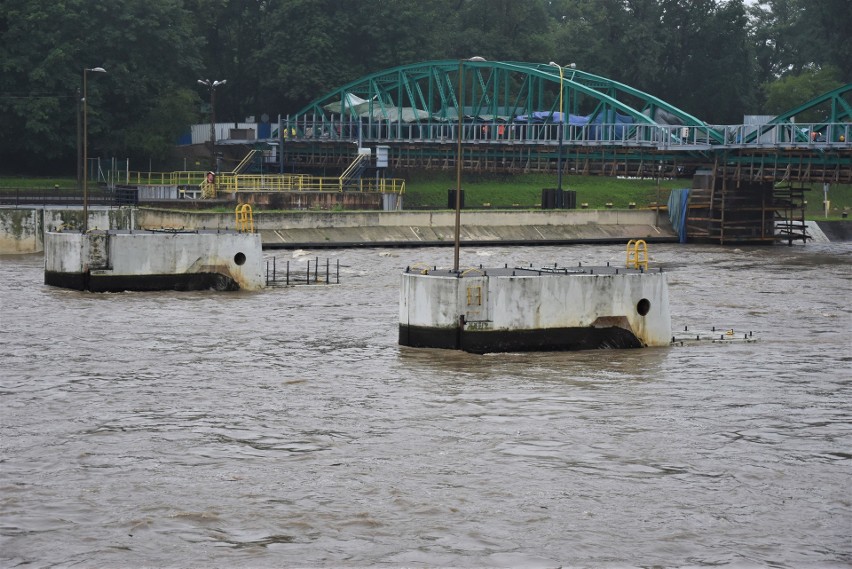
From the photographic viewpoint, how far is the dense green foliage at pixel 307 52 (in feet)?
347

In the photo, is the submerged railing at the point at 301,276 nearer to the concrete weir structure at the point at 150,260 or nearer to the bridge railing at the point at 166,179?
the concrete weir structure at the point at 150,260

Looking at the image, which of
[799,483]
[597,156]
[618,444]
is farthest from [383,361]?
[597,156]

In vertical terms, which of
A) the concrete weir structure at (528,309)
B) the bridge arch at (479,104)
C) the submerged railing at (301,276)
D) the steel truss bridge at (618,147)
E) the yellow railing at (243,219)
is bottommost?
the submerged railing at (301,276)

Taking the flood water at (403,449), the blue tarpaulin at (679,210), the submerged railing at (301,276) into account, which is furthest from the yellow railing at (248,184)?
the flood water at (403,449)

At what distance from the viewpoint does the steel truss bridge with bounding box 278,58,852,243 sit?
90.0 metres

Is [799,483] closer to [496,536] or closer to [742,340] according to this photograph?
[496,536]

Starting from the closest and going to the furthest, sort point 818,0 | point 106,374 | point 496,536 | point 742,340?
point 496,536 < point 106,374 < point 742,340 < point 818,0

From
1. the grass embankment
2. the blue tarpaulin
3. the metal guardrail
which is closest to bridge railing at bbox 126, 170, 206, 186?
the grass embankment

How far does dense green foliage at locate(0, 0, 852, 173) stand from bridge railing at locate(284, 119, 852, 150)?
17.2ft

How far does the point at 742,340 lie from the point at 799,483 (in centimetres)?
1716

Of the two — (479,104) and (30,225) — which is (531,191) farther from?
(30,225)

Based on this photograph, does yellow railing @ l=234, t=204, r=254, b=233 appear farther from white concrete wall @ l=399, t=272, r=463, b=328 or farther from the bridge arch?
the bridge arch

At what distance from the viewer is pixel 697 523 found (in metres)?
23.0

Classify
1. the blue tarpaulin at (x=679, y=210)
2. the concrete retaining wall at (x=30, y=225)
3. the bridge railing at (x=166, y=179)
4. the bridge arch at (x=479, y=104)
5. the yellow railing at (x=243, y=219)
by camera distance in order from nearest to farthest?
1. the yellow railing at (x=243, y=219)
2. the concrete retaining wall at (x=30, y=225)
3. the blue tarpaulin at (x=679, y=210)
4. the bridge railing at (x=166, y=179)
5. the bridge arch at (x=479, y=104)
